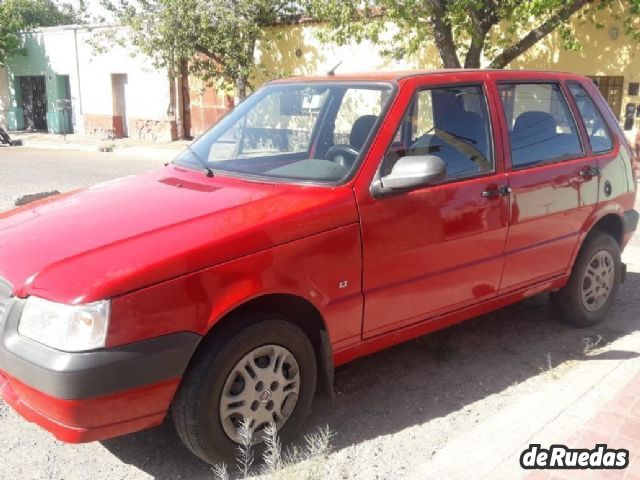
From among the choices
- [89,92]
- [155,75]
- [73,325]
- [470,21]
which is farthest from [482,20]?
[89,92]

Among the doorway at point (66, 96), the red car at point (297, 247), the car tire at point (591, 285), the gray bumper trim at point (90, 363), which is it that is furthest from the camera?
the doorway at point (66, 96)

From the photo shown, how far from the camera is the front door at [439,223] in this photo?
3414 mm

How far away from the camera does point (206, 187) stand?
3518 mm

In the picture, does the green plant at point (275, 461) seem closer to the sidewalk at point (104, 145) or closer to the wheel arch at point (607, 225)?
the wheel arch at point (607, 225)

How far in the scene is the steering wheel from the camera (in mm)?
3471

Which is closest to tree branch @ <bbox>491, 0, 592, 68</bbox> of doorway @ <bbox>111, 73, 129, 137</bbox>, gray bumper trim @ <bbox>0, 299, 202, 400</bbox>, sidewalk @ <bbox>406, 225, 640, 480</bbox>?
sidewalk @ <bbox>406, 225, 640, 480</bbox>

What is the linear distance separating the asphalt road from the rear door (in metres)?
7.57

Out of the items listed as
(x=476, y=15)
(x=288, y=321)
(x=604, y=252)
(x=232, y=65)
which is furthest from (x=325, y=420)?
(x=232, y=65)

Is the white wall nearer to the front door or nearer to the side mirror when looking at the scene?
the front door

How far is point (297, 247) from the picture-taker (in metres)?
3.05

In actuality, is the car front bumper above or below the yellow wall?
below

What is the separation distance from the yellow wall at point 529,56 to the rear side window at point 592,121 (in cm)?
633

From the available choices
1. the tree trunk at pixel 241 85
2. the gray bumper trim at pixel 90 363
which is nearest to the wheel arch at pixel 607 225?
the gray bumper trim at pixel 90 363

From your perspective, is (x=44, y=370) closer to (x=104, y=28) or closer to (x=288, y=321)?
(x=288, y=321)
